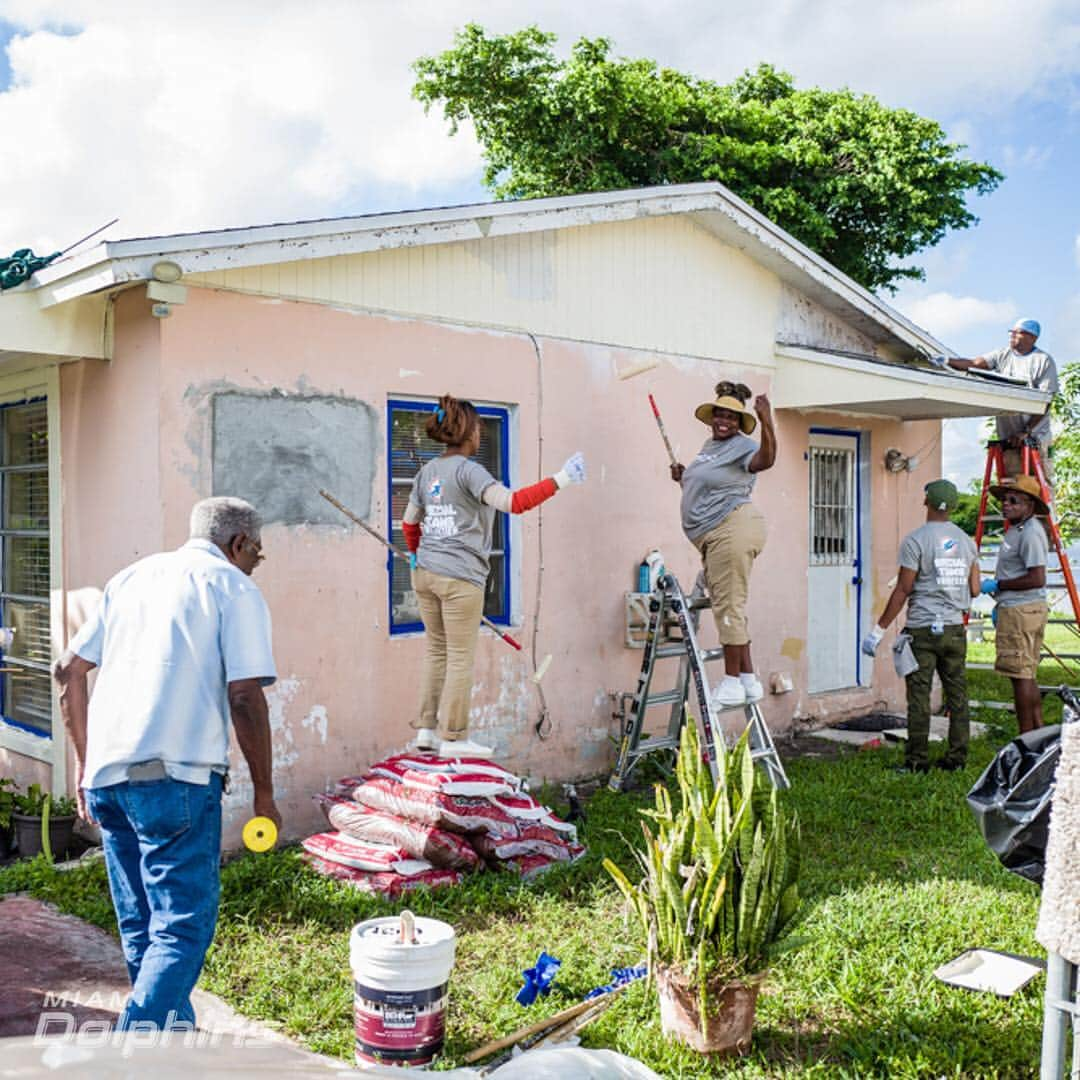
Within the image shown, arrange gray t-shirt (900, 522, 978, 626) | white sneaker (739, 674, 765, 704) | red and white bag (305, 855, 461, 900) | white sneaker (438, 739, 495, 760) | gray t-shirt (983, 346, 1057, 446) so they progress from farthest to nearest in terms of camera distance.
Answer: gray t-shirt (983, 346, 1057, 446), gray t-shirt (900, 522, 978, 626), white sneaker (739, 674, 765, 704), white sneaker (438, 739, 495, 760), red and white bag (305, 855, 461, 900)

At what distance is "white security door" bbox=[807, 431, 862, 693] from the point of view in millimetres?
10062

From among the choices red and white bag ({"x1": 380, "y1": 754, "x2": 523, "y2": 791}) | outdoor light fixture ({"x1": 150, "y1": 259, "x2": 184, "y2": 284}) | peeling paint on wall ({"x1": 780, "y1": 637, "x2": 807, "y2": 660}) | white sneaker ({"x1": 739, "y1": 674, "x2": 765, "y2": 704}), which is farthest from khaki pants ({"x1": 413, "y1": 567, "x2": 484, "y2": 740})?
peeling paint on wall ({"x1": 780, "y1": 637, "x2": 807, "y2": 660})

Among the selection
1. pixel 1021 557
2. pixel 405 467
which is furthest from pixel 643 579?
pixel 1021 557

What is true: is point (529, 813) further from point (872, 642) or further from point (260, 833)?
point (872, 642)

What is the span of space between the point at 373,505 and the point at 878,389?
4320 millimetres

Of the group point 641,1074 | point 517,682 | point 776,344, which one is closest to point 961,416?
point 776,344

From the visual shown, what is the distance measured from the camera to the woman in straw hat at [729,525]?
7.33 metres

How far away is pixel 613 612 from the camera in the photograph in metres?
8.14

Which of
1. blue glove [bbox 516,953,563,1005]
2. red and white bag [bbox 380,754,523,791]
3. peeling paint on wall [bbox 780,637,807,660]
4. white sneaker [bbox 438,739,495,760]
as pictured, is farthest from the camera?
peeling paint on wall [bbox 780,637,807,660]

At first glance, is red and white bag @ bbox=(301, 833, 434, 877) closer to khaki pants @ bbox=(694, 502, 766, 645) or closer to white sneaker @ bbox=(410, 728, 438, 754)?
white sneaker @ bbox=(410, 728, 438, 754)

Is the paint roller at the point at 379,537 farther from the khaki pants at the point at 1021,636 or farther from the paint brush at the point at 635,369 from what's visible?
the khaki pants at the point at 1021,636

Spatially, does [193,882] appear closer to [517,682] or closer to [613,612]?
[517,682]

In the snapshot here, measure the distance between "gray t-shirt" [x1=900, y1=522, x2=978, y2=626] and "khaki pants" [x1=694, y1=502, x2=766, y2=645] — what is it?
134cm

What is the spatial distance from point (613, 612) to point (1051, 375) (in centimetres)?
485
